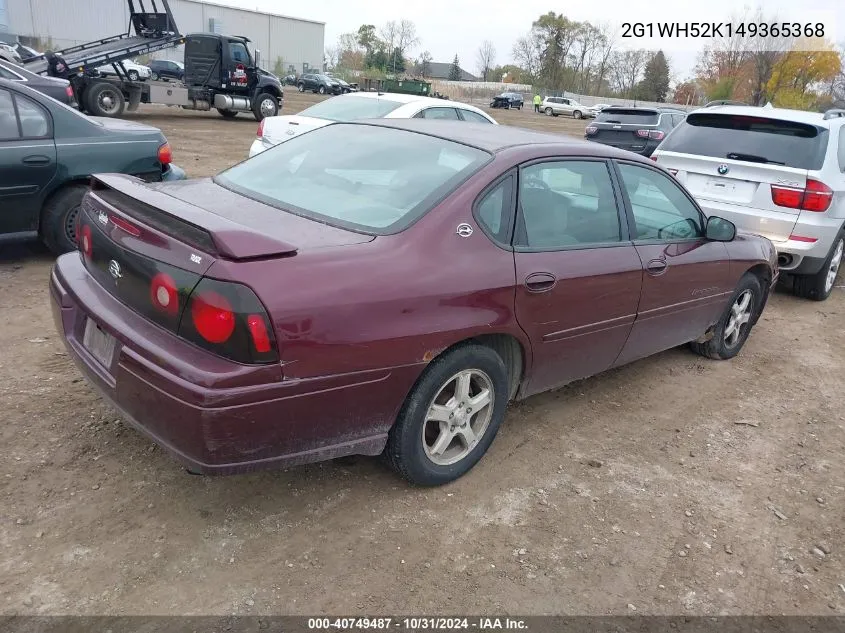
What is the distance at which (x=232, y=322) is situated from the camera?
230cm

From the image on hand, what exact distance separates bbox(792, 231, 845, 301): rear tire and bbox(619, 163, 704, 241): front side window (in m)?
3.04

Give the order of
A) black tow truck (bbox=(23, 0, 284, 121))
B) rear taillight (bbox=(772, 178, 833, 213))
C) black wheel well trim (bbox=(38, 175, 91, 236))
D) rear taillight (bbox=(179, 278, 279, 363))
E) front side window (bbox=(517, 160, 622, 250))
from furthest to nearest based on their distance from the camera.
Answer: black tow truck (bbox=(23, 0, 284, 121))
rear taillight (bbox=(772, 178, 833, 213))
black wheel well trim (bbox=(38, 175, 91, 236))
front side window (bbox=(517, 160, 622, 250))
rear taillight (bbox=(179, 278, 279, 363))

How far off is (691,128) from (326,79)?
4775 cm

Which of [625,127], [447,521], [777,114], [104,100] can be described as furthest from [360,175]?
[104,100]

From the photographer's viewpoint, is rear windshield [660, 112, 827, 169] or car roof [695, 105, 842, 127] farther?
car roof [695, 105, 842, 127]

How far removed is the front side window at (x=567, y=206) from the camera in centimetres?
322

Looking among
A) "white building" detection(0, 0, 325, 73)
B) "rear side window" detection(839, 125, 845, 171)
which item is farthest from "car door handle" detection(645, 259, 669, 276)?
"white building" detection(0, 0, 325, 73)

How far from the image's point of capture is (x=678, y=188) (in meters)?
4.23

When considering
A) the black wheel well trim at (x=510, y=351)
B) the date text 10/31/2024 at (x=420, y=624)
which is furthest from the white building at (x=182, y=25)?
the date text 10/31/2024 at (x=420, y=624)

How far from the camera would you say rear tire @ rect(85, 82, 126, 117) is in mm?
16438

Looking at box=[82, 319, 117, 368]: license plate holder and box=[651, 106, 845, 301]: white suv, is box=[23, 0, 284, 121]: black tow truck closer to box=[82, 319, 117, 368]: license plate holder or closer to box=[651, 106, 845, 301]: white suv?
box=[651, 106, 845, 301]: white suv

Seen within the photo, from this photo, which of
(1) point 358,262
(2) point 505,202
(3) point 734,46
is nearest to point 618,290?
(2) point 505,202

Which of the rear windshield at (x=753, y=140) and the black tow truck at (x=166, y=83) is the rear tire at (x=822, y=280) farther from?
the black tow truck at (x=166, y=83)

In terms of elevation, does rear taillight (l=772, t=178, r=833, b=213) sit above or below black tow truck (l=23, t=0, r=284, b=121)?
below
